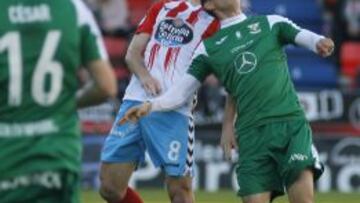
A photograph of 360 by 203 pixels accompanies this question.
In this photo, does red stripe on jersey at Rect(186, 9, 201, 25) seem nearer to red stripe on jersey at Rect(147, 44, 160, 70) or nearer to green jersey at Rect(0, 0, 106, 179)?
red stripe on jersey at Rect(147, 44, 160, 70)

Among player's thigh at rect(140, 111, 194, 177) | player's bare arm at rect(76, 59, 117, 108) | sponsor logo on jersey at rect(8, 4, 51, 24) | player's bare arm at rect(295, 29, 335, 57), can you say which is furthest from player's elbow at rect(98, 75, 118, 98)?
player's thigh at rect(140, 111, 194, 177)

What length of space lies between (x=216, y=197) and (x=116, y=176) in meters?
5.10

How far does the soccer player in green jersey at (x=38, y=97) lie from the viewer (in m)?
6.05

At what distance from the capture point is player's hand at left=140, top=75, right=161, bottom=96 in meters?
9.52

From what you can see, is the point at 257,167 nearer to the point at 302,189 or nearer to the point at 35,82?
the point at 302,189

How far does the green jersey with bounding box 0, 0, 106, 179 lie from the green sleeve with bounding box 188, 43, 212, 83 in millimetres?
2666

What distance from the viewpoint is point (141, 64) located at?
9602 mm

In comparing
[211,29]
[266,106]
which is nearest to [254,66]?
[266,106]

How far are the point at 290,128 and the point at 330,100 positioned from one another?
8.21m

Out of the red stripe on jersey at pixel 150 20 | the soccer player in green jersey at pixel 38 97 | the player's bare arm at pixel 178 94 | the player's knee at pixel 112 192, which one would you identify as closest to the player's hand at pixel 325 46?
the player's bare arm at pixel 178 94

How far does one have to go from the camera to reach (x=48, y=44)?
6094 mm

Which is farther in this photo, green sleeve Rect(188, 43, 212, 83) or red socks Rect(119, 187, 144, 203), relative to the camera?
red socks Rect(119, 187, 144, 203)

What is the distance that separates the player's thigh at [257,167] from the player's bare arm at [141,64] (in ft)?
3.94

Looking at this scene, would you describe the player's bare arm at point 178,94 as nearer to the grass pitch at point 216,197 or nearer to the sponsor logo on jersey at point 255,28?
the sponsor logo on jersey at point 255,28
